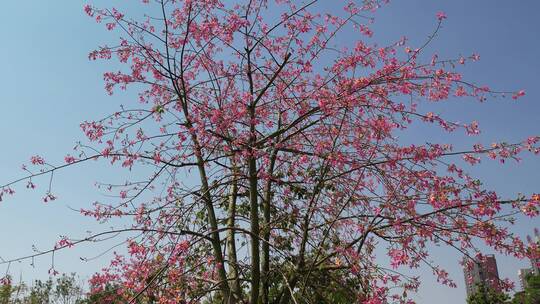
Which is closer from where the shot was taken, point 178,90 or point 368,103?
point 368,103

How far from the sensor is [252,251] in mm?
6336

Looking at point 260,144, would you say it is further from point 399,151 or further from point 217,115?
point 399,151

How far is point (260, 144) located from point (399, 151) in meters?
1.65

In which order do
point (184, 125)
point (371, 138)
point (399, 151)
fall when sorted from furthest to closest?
point (184, 125), point (371, 138), point (399, 151)

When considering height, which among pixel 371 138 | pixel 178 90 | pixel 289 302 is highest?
pixel 178 90

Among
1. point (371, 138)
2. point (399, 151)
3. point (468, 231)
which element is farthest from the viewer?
point (371, 138)

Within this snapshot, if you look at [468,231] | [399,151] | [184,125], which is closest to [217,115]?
[184,125]

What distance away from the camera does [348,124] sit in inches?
249

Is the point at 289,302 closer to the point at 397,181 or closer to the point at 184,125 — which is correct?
the point at 397,181

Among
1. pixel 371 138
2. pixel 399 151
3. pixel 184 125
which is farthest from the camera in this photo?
pixel 184 125

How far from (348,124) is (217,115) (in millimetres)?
1632

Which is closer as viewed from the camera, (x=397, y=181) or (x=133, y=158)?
(x=397, y=181)

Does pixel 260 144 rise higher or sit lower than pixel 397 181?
higher

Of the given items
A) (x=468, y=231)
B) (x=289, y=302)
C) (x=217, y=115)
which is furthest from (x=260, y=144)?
(x=468, y=231)
